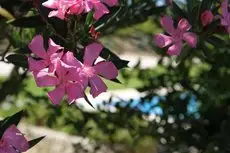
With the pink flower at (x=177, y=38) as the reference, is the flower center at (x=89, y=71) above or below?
above

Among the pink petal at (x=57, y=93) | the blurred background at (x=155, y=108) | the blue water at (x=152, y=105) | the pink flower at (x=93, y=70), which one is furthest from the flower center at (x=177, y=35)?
the blue water at (x=152, y=105)

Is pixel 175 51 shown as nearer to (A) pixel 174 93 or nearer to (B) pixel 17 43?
(B) pixel 17 43

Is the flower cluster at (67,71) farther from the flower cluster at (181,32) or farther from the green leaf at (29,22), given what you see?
the green leaf at (29,22)

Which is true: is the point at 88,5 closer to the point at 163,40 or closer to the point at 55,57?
the point at 55,57

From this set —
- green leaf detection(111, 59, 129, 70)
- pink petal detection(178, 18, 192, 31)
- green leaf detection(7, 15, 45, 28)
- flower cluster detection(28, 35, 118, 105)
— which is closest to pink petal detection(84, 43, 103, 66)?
flower cluster detection(28, 35, 118, 105)

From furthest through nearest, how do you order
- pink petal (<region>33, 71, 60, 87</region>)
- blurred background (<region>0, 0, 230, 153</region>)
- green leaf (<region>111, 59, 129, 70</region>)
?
blurred background (<region>0, 0, 230, 153</region>)
green leaf (<region>111, 59, 129, 70</region>)
pink petal (<region>33, 71, 60, 87</region>)

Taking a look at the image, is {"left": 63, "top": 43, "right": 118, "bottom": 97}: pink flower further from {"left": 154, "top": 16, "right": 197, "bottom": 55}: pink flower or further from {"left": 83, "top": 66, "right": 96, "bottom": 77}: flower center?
{"left": 154, "top": 16, "right": 197, "bottom": 55}: pink flower

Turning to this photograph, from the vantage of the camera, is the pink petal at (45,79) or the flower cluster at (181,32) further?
the flower cluster at (181,32)
